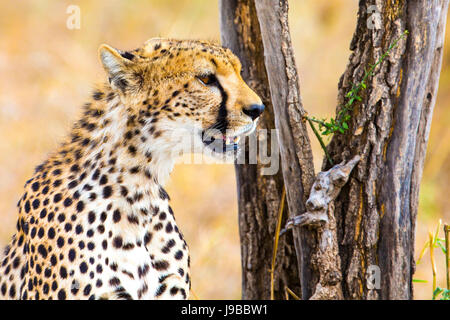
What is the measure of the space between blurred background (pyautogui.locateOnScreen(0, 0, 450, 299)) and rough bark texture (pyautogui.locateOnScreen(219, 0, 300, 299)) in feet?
4.61

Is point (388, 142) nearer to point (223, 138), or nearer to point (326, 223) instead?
point (326, 223)

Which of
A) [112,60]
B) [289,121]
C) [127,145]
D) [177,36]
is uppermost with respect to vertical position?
[177,36]

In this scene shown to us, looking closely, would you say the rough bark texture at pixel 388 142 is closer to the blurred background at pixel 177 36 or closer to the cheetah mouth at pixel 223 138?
the cheetah mouth at pixel 223 138

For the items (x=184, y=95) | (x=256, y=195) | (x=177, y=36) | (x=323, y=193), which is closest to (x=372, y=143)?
(x=323, y=193)

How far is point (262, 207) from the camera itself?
8.69 ft

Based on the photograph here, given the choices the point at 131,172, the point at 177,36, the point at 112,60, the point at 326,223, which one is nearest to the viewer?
the point at 112,60

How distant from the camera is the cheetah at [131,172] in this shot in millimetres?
2086

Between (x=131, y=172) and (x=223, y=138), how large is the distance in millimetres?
349

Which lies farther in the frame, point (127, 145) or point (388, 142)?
point (388, 142)

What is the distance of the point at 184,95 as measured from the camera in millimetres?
2125

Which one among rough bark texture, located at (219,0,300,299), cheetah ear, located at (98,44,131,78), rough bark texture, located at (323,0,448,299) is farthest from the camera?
rough bark texture, located at (219,0,300,299)

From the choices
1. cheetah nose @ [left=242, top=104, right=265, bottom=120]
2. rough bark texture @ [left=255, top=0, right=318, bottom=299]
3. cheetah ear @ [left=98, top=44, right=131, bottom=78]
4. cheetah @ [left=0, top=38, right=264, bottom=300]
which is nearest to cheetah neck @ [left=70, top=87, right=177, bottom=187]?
cheetah @ [left=0, top=38, right=264, bottom=300]

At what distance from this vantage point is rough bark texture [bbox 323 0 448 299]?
2.20 metres

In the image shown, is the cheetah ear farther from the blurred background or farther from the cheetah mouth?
the blurred background
